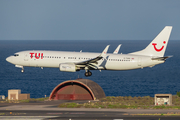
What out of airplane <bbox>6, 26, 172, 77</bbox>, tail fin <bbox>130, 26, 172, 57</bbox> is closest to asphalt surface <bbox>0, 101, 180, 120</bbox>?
airplane <bbox>6, 26, 172, 77</bbox>

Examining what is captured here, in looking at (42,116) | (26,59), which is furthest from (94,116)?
(26,59)

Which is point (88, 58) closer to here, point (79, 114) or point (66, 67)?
point (66, 67)

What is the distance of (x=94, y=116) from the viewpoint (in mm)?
62344

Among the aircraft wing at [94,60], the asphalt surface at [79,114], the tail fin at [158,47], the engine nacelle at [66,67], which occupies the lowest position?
the asphalt surface at [79,114]

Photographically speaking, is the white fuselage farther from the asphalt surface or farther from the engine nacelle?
the asphalt surface

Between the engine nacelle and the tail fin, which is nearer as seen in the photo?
the engine nacelle

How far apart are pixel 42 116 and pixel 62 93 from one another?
1434 inches

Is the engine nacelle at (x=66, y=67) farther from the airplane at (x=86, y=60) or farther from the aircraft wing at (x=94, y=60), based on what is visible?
the aircraft wing at (x=94, y=60)

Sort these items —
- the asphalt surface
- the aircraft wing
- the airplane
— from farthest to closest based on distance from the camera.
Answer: the airplane, the aircraft wing, the asphalt surface

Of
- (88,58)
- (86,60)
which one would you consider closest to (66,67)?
(86,60)

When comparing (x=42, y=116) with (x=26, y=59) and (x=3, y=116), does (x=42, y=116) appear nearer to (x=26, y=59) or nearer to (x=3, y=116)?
(x=3, y=116)

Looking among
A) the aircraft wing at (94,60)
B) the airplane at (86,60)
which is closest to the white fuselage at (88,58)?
the airplane at (86,60)

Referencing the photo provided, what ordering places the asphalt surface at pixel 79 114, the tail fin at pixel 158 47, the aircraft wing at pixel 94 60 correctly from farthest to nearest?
1. the tail fin at pixel 158 47
2. the aircraft wing at pixel 94 60
3. the asphalt surface at pixel 79 114

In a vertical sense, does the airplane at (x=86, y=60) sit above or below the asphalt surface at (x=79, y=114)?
above
